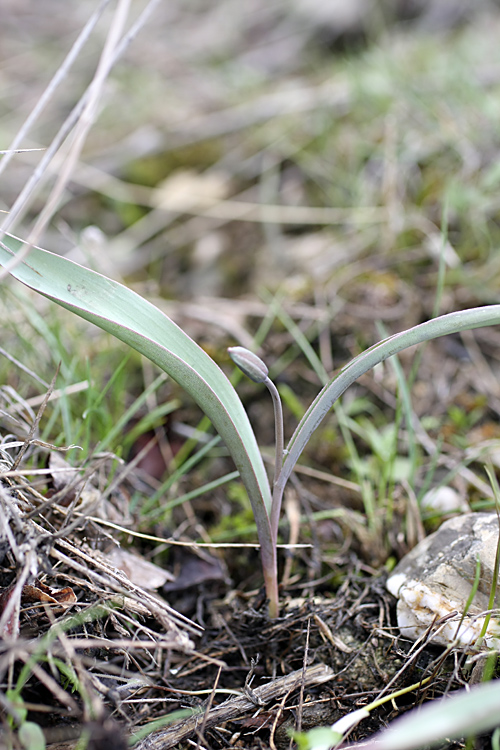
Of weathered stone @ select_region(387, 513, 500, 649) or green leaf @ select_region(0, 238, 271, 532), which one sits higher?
green leaf @ select_region(0, 238, 271, 532)

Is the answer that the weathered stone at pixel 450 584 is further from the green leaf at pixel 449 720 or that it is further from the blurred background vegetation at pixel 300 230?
the green leaf at pixel 449 720

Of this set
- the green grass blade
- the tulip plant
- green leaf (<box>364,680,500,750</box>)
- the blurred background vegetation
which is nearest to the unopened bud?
the tulip plant

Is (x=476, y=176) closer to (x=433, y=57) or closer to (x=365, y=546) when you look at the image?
(x=433, y=57)

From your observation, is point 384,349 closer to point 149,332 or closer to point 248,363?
point 248,363

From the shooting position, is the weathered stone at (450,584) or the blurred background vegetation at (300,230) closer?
the weathered stone at (450,584)

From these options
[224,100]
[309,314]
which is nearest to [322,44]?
[224,100]

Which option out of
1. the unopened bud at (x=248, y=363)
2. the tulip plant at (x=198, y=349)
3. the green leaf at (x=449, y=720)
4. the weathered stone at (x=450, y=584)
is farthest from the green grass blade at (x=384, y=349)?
the green leaf at (x=449, y=720)

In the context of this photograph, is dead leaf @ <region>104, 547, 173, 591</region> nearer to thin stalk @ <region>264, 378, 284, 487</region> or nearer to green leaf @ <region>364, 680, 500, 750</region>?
thin stalk @ <region>264, 378, 284, 487</region>
